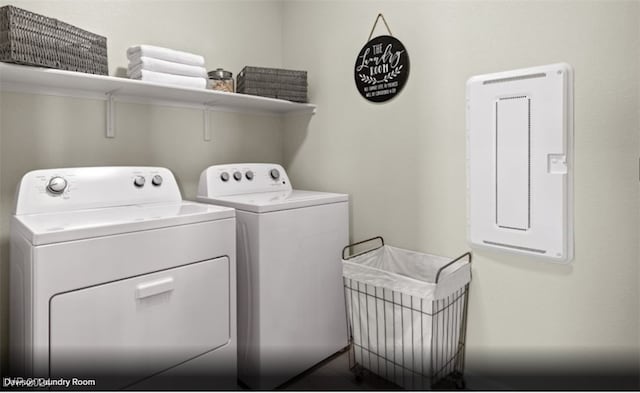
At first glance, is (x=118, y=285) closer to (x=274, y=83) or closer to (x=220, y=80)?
(x=220, y=80)

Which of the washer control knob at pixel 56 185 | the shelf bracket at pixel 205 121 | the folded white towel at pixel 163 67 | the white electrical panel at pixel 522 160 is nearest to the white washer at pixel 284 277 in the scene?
the shelf bracket at pixel 205 121

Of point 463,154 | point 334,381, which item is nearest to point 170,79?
point 463,154

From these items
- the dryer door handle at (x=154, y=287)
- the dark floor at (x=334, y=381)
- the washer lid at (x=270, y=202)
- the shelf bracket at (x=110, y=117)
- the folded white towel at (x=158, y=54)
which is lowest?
the dark floor at (x=334, y=381)

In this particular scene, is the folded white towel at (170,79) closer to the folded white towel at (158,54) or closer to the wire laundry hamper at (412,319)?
the folded white towel at (158,54)

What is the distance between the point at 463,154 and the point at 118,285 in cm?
151

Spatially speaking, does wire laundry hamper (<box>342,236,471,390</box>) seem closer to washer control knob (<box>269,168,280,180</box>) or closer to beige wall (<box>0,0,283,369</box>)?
washer control knob (<box>269,168,280,180</box>)

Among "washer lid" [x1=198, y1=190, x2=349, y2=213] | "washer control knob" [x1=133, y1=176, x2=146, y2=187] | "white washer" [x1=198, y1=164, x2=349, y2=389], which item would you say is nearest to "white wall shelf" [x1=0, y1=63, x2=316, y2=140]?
"washer control knob" [x1=133, y1=176, x2=146, y2=187]

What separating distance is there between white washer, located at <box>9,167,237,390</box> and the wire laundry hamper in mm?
623

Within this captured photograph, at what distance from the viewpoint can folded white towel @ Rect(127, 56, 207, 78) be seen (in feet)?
5.61

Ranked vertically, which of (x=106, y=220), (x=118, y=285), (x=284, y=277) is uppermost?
(x=106, y=220)

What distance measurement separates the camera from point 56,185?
153cm

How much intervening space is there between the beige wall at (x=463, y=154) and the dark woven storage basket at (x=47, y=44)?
1254mm

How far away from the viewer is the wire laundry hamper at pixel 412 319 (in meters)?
1.62

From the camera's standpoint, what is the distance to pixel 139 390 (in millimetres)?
1340
